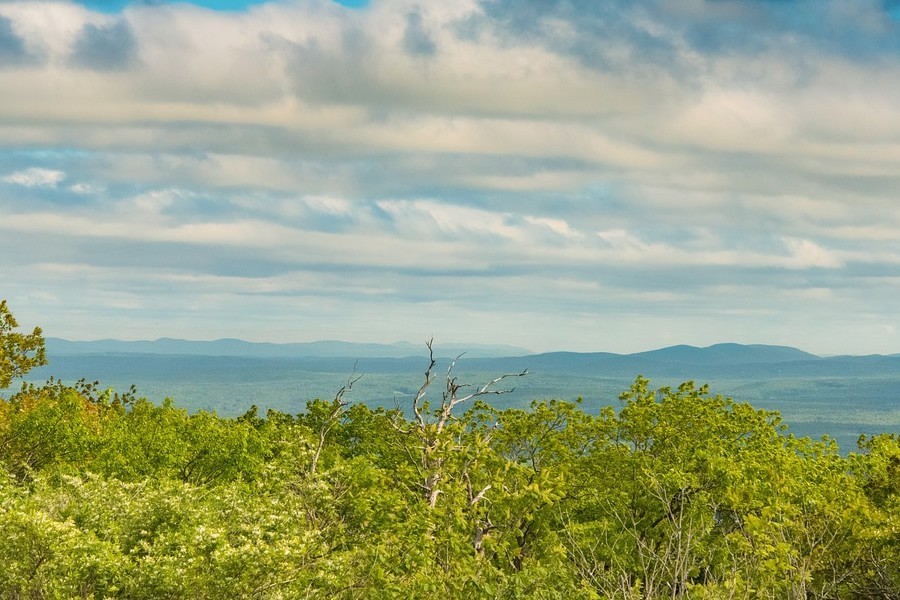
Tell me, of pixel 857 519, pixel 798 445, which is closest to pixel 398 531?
pixel 857 519

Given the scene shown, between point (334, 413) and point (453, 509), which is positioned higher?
point (334, 413)

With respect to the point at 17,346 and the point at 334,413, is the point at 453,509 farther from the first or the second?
the point at 17,346

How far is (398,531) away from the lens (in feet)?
108

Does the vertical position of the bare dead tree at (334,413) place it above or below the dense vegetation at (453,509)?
above

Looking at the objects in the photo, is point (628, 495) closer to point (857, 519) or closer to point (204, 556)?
point (857, 519)

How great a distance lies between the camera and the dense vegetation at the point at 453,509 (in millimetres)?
24719

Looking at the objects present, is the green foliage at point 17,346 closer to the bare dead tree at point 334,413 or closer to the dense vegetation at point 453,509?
the dense vegetation at point 453,509

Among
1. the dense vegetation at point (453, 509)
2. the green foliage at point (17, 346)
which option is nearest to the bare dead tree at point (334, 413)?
the dense vegetation at point (453, 509)

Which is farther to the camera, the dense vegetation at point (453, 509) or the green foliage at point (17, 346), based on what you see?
the green foliage at point (17, 346)

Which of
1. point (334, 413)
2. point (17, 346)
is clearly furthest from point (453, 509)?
point (17, 346)

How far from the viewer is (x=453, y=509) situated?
1342 inches

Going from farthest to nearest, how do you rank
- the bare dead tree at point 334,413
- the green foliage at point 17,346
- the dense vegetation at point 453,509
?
the green foliage at point 17,346 < the bare dead tree at point 334,413 < the dense vegetation at point 453,509

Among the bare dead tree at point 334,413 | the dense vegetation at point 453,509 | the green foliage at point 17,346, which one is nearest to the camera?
the dense vegetation at point 453,509

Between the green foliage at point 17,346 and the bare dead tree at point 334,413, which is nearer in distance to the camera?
the bare dead tree at point 334,413
